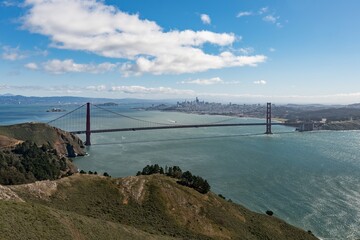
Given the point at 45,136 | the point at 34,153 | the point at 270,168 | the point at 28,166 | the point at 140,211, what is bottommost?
the point at 270,168

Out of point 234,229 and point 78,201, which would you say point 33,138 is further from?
point 234,229

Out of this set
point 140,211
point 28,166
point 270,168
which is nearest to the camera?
point 140,211

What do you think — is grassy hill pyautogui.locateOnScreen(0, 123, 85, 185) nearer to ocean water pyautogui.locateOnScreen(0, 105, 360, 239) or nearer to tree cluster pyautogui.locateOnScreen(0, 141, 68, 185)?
tree cluster pyautogui.locateOnScreen(0, 141, 68, 185)

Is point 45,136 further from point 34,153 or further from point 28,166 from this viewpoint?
point 28,166

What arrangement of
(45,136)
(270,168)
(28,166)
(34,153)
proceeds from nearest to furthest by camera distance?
(28,166)
(34,153)
(270,168)
(45,136)

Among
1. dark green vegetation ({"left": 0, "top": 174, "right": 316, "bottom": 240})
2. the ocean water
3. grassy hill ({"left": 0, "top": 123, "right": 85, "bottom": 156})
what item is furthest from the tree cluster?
dark green vegetation ({"left": 0, "top": 174, "right": 316, "bottom": 240})

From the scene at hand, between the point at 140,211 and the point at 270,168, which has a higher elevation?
the point at 140,211

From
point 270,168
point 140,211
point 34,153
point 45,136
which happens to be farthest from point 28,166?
point 270,168
